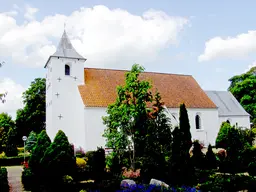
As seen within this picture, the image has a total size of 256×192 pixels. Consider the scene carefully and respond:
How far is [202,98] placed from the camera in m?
33.0

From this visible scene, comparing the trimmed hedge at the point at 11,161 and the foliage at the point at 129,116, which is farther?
the trimmed hedge at the point at 11,161

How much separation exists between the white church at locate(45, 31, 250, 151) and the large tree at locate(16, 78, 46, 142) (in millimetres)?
9567

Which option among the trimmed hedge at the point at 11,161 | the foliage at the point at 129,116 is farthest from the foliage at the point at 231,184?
the trimmed hedge at the point at 11,161

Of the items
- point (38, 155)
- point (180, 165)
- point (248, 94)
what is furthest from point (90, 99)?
point (248, 94)

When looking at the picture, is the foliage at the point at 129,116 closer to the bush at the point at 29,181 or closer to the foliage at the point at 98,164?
the foliage at the point at 98,164

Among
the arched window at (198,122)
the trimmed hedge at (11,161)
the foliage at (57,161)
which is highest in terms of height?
the arched window at (198,122)

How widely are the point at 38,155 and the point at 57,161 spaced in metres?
0.96

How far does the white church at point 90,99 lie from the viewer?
26781 mm

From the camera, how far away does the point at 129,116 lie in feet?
54.4

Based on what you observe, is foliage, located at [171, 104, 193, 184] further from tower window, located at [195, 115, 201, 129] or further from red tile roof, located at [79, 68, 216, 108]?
tower window, located at [195, 115, 201, 129]

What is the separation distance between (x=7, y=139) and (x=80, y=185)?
2371 centimetres

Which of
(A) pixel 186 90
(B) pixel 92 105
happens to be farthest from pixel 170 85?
(B) pixel 92 105

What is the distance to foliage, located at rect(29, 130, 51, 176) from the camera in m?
13.0

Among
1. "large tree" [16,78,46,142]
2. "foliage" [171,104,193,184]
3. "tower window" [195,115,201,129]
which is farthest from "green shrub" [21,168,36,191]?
"large tree" [16,78,46,142]
